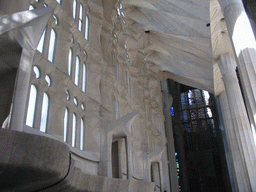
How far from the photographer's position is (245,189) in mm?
12602

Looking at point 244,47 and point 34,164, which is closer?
point 34,164

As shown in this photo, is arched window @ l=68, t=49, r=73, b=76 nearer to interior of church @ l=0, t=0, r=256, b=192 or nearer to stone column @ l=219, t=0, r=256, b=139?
interior of church @ l=0, t=0, r=256, b=192

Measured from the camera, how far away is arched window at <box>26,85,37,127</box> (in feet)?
25.7

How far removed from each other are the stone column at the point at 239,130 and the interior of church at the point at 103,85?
1.9 inches

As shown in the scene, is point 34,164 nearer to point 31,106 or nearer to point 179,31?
point 31,106

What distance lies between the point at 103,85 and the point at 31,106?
18.5ft

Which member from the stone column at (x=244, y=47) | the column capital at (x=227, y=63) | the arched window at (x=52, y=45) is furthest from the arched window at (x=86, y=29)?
the column capital at (x=227, y=63)

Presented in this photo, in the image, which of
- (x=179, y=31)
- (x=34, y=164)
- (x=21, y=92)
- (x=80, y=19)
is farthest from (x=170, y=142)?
(x=34, y=164)

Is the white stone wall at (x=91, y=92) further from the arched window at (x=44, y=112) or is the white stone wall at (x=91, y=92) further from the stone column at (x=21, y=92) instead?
the stone column at (x=21, y=92)

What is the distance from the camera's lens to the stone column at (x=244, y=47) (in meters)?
8.09

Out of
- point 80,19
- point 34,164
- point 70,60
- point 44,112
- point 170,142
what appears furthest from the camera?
point 170,142

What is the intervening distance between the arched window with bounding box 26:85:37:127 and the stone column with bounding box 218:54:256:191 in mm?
8736

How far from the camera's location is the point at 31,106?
8.05 m

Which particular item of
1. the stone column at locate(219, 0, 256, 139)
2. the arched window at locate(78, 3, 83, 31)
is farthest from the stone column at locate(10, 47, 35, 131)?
the arched window at locate(78, 3, 83, 31)
